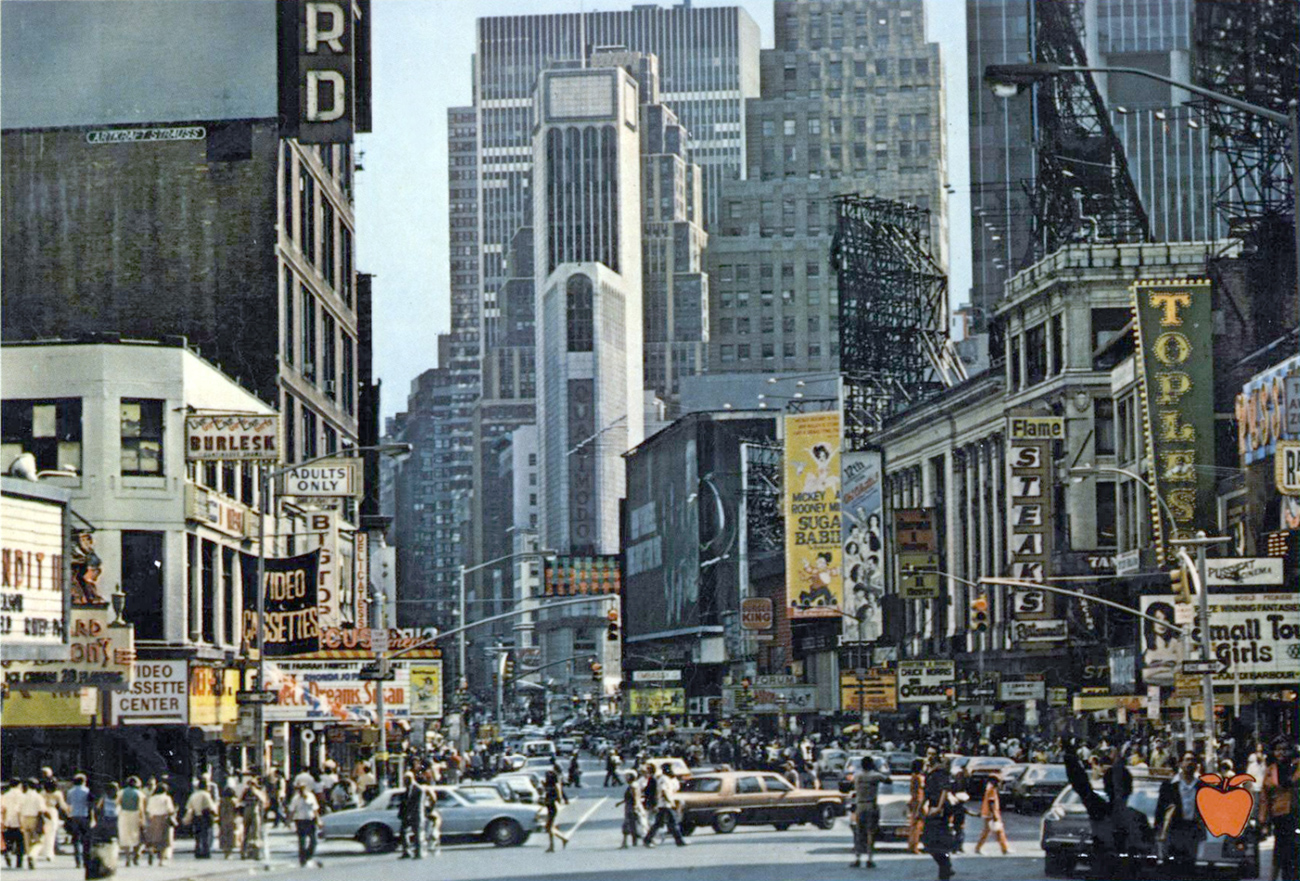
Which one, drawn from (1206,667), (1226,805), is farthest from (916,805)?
(1226,805)

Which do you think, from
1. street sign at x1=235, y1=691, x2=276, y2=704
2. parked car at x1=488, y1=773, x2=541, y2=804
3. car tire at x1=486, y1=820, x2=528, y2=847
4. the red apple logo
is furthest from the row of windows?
the red apple logo

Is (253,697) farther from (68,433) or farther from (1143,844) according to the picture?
(1143,844)

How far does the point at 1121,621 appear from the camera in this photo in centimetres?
10006

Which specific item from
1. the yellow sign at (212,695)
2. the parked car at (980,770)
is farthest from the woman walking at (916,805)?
the yellow sign at (212,695)

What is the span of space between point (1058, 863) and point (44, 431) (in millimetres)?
33984

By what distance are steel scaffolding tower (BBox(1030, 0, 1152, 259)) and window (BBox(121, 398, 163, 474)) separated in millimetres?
64950

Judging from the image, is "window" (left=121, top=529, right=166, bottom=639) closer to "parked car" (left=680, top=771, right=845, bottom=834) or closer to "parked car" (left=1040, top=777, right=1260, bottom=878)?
"parked car" (left=680, top=771, right=845, bottom=834)

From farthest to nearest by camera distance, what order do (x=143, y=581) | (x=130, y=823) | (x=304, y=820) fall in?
(x=143, y=581), (x=304, y=820), (x=130, y=823)

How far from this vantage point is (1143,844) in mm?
35219

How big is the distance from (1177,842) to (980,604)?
36.9 m

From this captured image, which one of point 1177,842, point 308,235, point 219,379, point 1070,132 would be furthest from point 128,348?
point 1070,132

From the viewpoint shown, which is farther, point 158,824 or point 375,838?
point 375,838

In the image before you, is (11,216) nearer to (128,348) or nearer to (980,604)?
(128,348)

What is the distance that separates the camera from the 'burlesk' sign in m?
55.5
